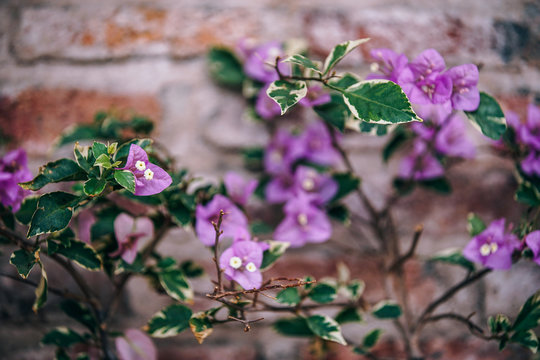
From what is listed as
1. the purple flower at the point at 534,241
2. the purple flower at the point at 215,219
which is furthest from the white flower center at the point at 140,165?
the purple flower at the point at 534,241

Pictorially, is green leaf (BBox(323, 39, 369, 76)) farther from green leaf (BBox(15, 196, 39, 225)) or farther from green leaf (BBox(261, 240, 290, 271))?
green leaf (BBox(15, 196, 39, 225))

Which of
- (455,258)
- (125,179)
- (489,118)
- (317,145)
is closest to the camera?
(125,179)

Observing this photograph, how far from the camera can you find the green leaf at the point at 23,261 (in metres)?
0.45

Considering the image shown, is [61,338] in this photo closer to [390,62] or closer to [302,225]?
[302,225]

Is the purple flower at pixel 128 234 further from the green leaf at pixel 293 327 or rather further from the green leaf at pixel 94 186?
the green leaf at pixel 293 327

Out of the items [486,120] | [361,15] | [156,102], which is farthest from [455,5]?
[156,102]

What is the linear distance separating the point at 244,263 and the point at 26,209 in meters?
0.28

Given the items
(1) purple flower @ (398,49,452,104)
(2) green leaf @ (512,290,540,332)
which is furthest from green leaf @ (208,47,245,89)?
(2) green leaf @ (512,290,540,332)

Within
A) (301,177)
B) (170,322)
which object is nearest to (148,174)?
(170,322)

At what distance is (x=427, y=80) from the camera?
0.51 meters

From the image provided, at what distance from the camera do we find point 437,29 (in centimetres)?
77

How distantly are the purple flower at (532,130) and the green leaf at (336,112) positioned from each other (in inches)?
10.6

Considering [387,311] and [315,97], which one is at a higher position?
[315,97]

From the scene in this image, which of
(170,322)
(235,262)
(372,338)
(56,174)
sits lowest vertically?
(372,338)
